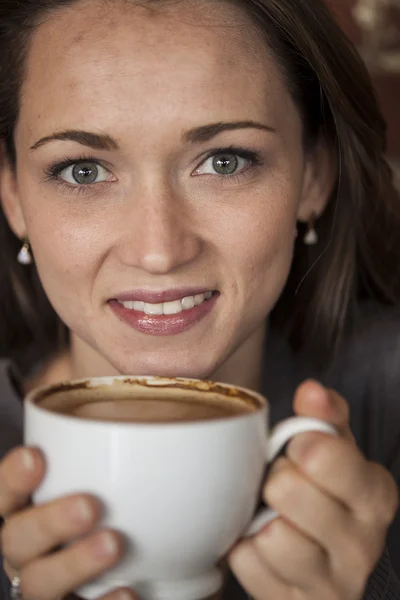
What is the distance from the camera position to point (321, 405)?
78 cm

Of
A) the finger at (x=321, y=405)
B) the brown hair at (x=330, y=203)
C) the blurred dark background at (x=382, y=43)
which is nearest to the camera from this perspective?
the finger at (x=321, y=405)

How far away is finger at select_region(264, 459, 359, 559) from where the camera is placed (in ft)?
2.44

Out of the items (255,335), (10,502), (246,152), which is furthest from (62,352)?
(10,502)

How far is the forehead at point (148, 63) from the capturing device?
3.44 ft

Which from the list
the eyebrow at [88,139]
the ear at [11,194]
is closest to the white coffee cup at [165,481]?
the eyebrow at [88,139]

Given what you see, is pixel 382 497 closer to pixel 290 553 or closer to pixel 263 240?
pixel 290 553

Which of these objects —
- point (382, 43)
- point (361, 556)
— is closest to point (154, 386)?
point (361, 556)

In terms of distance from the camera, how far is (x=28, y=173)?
3.95 ft

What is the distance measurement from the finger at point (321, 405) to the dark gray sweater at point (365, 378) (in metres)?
0.66

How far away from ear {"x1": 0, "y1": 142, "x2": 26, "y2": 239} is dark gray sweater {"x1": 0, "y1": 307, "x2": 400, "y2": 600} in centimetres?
27

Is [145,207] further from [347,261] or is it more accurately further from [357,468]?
[347,261]

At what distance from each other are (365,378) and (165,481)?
0.96 metres

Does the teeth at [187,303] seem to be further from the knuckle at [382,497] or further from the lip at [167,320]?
the knuckle at [382,497]

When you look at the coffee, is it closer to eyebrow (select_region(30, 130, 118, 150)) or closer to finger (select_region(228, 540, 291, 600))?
finger (select_region(228, 540, 291, 600))
